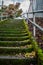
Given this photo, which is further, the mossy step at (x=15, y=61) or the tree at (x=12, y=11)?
the tree at (x=12, y=11)

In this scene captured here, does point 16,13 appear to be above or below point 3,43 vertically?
below

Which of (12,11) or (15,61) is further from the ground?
(15,61)

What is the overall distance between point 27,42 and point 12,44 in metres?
0.30

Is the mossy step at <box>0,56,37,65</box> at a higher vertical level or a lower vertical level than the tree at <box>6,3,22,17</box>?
higher

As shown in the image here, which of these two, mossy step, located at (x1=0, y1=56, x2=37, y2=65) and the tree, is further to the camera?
the tree

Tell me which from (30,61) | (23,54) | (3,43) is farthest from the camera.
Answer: (3,43)

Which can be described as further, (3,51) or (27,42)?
(27,42)

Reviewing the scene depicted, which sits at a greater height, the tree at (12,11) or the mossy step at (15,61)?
the mossy step at (15,61)

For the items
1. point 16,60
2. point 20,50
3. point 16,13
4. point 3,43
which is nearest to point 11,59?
point 16,60

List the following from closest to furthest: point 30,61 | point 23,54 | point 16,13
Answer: point 30,61 < point 23,54 < point 16,13

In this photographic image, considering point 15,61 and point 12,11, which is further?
point 12,11

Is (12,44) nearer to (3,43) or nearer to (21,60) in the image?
(3,43)

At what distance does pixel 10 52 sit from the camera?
3652mm

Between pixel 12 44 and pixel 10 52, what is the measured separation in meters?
0.53
